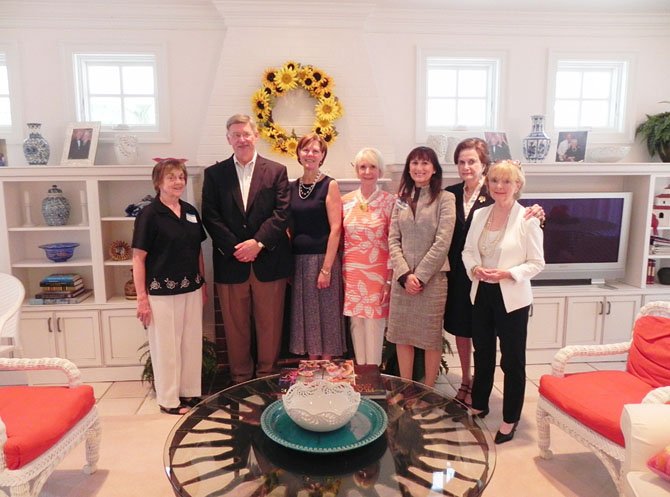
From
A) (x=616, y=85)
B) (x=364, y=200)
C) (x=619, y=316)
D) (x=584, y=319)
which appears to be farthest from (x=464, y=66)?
(x=619, y=316)

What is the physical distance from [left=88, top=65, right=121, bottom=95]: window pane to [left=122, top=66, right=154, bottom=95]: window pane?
0.20 ft

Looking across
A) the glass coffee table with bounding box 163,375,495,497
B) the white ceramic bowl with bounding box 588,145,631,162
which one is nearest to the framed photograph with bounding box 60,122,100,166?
the glass coffee table with bounding box 163,375,495,497

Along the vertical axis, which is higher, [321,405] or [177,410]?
[321,405]

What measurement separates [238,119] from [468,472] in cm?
216

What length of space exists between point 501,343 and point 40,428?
2065 millimetres

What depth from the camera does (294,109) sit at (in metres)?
3.73

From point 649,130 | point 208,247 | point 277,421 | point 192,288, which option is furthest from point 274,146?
point 649,130

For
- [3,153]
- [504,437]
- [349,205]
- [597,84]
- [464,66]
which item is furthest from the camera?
[597,84]

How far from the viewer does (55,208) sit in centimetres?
351

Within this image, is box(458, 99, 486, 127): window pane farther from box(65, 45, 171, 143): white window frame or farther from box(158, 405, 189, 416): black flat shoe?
box(158, 405, 189, 416): black flat shoe

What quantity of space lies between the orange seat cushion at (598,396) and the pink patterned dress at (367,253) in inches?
39.1

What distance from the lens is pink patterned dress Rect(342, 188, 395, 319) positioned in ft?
9.43

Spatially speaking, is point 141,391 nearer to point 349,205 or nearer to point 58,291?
point 58,291

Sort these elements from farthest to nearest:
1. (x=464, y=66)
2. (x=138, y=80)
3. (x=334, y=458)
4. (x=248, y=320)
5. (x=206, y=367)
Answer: (x=464, y=66), (x=138, y=80), (x=206, y=367), (x=248, y=320), (x=334, y=458)
